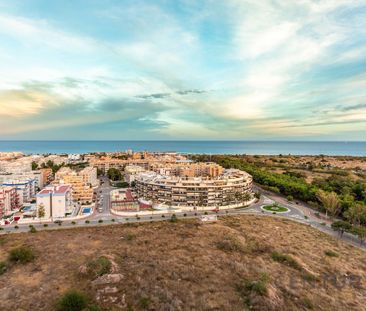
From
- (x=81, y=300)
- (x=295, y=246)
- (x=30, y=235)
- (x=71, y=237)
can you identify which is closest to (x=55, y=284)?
(x=81, y=300)

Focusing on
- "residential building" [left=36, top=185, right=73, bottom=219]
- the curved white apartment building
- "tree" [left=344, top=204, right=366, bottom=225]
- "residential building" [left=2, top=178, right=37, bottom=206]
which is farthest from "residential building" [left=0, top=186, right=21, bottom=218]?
"tree" [left=344, top=204, right=366, bottom=225]

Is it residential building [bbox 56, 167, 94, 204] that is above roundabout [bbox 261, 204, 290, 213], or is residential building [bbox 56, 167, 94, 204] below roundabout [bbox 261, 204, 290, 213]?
above

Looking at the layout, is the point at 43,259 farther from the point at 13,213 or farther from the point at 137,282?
the point at 13,213

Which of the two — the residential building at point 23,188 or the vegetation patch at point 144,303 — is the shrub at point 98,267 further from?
the residential building at point 23,188

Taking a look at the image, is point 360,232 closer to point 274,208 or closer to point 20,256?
point 274,208

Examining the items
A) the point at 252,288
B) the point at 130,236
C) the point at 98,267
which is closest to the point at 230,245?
the point at 252,288

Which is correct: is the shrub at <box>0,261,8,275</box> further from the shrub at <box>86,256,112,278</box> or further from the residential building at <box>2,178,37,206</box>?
the residential building at <box>2,178,37,206</box>
